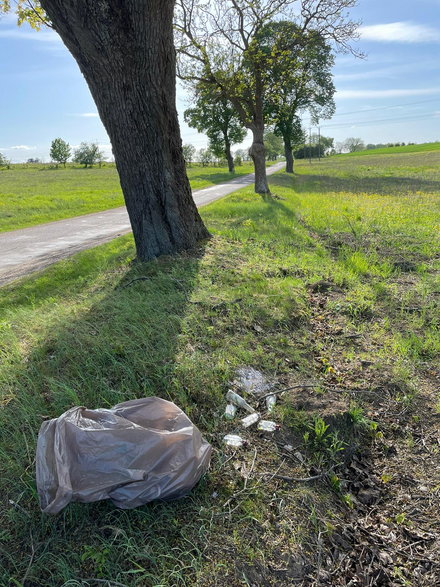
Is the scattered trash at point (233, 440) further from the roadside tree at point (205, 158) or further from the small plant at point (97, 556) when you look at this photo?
the roadside tree at point (205, 158)

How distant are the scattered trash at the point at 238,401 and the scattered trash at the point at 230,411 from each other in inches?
1.9

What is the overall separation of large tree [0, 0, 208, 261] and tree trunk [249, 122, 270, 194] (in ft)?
37.1

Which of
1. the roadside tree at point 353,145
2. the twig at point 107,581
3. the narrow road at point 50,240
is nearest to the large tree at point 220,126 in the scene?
the narrow road at point 50,240

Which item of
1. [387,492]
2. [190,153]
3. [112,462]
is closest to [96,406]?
[112,462]

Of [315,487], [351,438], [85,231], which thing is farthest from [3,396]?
[85,231]

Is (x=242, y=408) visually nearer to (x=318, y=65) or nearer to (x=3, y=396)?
(x=3, y=396)

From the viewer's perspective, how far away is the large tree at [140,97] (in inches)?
185

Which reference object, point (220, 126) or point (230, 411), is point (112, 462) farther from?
point (220, 126)

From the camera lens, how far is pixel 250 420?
299cm

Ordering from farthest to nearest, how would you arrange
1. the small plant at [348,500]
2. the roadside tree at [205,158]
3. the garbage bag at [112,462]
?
1. the roadside tree at [205,158]
2. the small plant at [348,500]
3. the garbage bag at [112,462]

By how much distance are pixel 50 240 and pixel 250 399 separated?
29.8ft

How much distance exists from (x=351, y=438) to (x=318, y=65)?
34.4 meters

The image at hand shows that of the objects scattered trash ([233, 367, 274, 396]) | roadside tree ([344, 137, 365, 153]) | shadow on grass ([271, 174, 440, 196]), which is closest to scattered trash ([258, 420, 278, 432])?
scattered trash ([233, 367, 274, 396])

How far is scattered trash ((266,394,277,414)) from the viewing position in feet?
10.2
